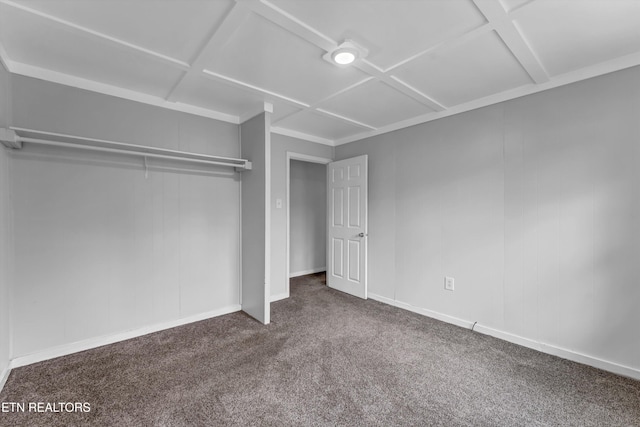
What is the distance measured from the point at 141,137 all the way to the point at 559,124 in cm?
381

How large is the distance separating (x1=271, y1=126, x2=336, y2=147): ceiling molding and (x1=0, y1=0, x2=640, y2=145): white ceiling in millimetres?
893

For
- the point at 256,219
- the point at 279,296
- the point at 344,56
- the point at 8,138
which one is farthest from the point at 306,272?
the point at 8,138

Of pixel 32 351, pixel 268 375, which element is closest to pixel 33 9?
pixel 32 351

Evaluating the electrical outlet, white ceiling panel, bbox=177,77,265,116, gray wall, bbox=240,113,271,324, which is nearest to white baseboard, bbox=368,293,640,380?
the electrical outlet

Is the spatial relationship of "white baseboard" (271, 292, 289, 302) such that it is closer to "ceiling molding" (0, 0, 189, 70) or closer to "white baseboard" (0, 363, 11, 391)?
"white baseboard" (0, 363, 11, 391)

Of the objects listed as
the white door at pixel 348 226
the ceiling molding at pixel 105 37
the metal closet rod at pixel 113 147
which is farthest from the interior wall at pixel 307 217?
the ceiling molding at pixel 105 37

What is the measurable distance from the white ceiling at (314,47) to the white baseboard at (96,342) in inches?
88.0

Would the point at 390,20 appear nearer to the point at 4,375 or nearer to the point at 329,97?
the point at 329,97

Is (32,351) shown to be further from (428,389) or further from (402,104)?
(402,104)

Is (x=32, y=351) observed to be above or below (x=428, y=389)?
above

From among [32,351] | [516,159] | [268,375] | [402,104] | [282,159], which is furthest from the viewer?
[282,159]

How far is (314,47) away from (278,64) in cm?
37

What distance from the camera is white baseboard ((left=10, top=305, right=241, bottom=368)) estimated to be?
7.05ft

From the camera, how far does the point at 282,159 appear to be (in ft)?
12.6
